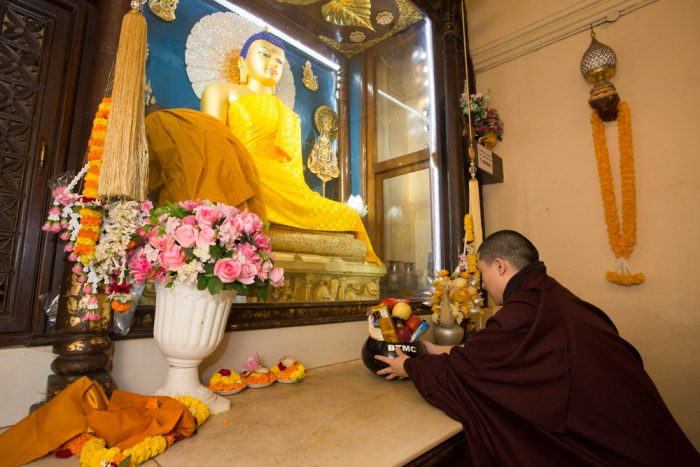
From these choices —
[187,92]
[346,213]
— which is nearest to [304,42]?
[187,92]

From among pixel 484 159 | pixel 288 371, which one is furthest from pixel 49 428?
pixel 484 159

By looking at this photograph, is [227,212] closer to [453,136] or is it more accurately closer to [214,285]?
[214,285]

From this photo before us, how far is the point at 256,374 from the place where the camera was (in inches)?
60.9

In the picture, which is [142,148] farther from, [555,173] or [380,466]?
[555,173]

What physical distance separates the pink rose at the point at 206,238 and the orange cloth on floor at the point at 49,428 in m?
0.51

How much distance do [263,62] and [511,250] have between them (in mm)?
2388

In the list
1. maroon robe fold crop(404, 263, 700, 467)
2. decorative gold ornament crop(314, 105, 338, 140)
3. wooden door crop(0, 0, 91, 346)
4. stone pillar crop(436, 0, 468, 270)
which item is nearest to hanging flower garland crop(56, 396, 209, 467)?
wooden door crop(0, 0, 91, 346)

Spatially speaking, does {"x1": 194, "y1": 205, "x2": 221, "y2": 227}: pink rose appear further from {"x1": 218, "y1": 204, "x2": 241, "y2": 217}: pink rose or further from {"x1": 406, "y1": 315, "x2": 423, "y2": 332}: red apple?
{"x1": 406, "y1": 315, "x2": 423, "y2": 332}: red apple

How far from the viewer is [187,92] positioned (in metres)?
2.52

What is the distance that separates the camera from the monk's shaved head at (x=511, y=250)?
→ 1.67 m

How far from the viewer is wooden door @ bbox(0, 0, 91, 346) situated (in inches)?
51.9

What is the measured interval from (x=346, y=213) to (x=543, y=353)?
1.79 m

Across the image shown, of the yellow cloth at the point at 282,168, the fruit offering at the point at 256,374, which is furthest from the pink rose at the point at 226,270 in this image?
the yellow cloth at the point at 282,168

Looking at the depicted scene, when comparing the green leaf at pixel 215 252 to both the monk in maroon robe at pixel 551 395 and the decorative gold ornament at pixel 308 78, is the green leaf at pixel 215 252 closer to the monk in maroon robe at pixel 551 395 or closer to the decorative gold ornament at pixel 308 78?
the monk in maroon robe at pixel 551 395
